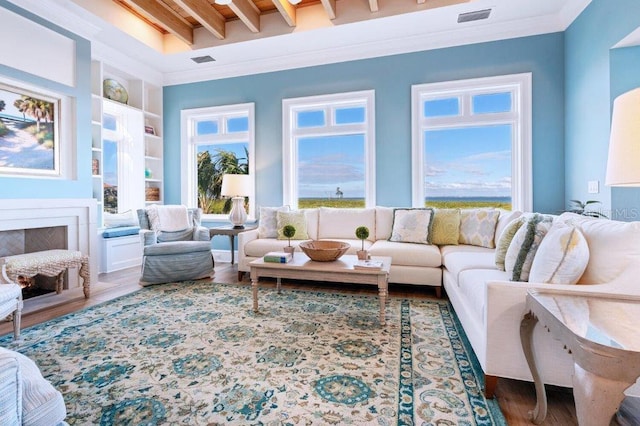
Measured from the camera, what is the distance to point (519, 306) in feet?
4.90

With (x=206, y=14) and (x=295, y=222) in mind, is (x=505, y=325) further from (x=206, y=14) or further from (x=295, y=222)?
(x=206, y=14)

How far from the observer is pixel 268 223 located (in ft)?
13.3

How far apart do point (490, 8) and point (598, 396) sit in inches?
150

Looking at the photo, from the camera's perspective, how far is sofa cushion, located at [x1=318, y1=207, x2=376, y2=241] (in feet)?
12.8

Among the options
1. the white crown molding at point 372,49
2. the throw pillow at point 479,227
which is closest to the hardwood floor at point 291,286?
A: the throw pillow at point 479,227

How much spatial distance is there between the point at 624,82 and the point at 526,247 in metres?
2.08

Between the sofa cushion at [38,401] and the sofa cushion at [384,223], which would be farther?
the sofa cushion at [384,223]

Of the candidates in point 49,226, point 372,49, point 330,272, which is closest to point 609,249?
point 330,272

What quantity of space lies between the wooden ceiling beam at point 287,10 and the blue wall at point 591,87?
2990mm

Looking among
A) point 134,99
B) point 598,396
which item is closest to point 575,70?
point 598,396

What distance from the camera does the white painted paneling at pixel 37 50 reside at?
2.96 m

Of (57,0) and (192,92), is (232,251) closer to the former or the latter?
(192,92)

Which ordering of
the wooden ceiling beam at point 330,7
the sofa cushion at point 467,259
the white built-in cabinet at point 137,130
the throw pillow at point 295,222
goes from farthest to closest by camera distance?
the white built-in cabinet at point 137,130, the throw pillow at point 295,222, the wooden ceiling beam at point 330,7, the sofa cushion at point 467,259

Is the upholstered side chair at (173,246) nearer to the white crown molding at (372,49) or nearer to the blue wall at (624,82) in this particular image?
the white crown molding at (372,49)
